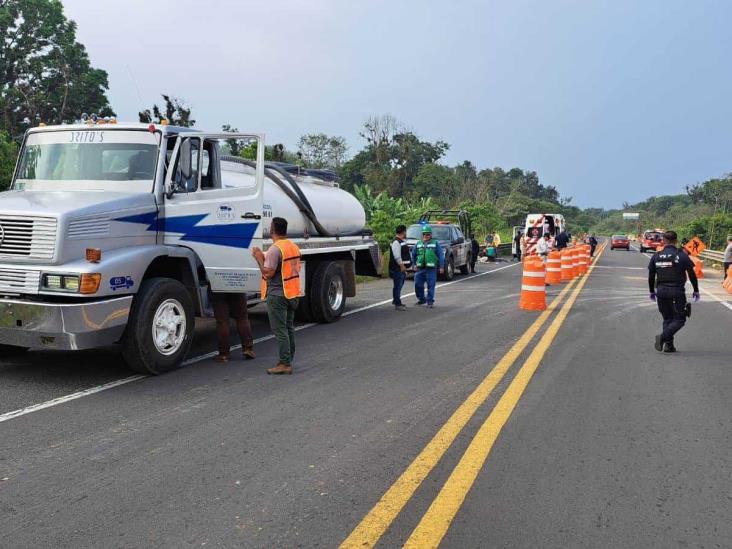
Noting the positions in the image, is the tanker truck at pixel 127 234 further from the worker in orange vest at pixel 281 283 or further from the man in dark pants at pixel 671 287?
the man in dark pants at pixel 671 287

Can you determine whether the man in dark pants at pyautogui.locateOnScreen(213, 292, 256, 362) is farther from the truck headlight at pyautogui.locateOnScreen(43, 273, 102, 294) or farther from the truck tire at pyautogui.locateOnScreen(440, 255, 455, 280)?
the truck tire at pyautogui.locateOnScreen(440, 255, 455, 280)

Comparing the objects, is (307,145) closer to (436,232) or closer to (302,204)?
(436,232)

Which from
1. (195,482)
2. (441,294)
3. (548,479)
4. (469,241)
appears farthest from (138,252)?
(469,241)

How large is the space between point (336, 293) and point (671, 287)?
18.2 feet

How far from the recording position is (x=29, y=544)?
3.33 metres

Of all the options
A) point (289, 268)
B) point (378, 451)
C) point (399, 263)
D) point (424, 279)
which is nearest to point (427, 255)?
point (424, 279)

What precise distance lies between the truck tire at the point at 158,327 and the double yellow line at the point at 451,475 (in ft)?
10.7

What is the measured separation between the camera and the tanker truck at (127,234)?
631 centimetres

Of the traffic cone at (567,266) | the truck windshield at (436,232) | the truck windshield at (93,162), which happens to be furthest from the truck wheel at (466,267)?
the truck windshield at (93,162)

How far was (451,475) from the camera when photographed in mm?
4262

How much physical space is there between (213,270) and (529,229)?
26.7 meters

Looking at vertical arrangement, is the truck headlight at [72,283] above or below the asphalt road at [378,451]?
above

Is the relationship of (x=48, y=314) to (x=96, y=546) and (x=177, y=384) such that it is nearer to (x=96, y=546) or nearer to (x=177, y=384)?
(x=177, y=384)

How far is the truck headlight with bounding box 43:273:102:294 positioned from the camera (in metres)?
6.25
